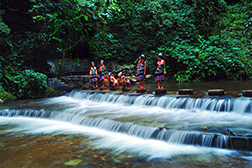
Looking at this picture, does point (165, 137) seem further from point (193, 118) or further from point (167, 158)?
point (193, 118)

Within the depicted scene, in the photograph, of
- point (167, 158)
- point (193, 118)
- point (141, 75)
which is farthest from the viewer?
point (141, 75)

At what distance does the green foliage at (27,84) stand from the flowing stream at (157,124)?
3.85 meters

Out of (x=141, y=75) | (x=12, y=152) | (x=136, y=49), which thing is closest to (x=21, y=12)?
(x=136, y=49)

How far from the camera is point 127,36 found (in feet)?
→ 67.7

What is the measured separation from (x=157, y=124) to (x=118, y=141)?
118 cm

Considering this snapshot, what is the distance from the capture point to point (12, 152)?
16.9 ft

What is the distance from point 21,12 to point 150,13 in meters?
11.0

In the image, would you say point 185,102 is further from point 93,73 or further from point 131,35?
point 131,35

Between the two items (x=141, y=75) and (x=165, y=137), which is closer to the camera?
(x=165, y=137)

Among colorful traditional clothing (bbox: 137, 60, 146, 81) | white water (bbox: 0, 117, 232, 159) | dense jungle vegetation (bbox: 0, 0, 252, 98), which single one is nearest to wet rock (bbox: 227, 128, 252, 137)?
white water (bbox: 0, 117, 232, 159)

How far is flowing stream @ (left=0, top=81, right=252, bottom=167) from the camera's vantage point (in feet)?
15.6

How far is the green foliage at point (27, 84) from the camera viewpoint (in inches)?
540

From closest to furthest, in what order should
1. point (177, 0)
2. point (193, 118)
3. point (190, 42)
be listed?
point (193, 118)
point (190, 42)
point (177, 0)

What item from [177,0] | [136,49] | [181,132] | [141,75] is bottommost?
[181,132]
